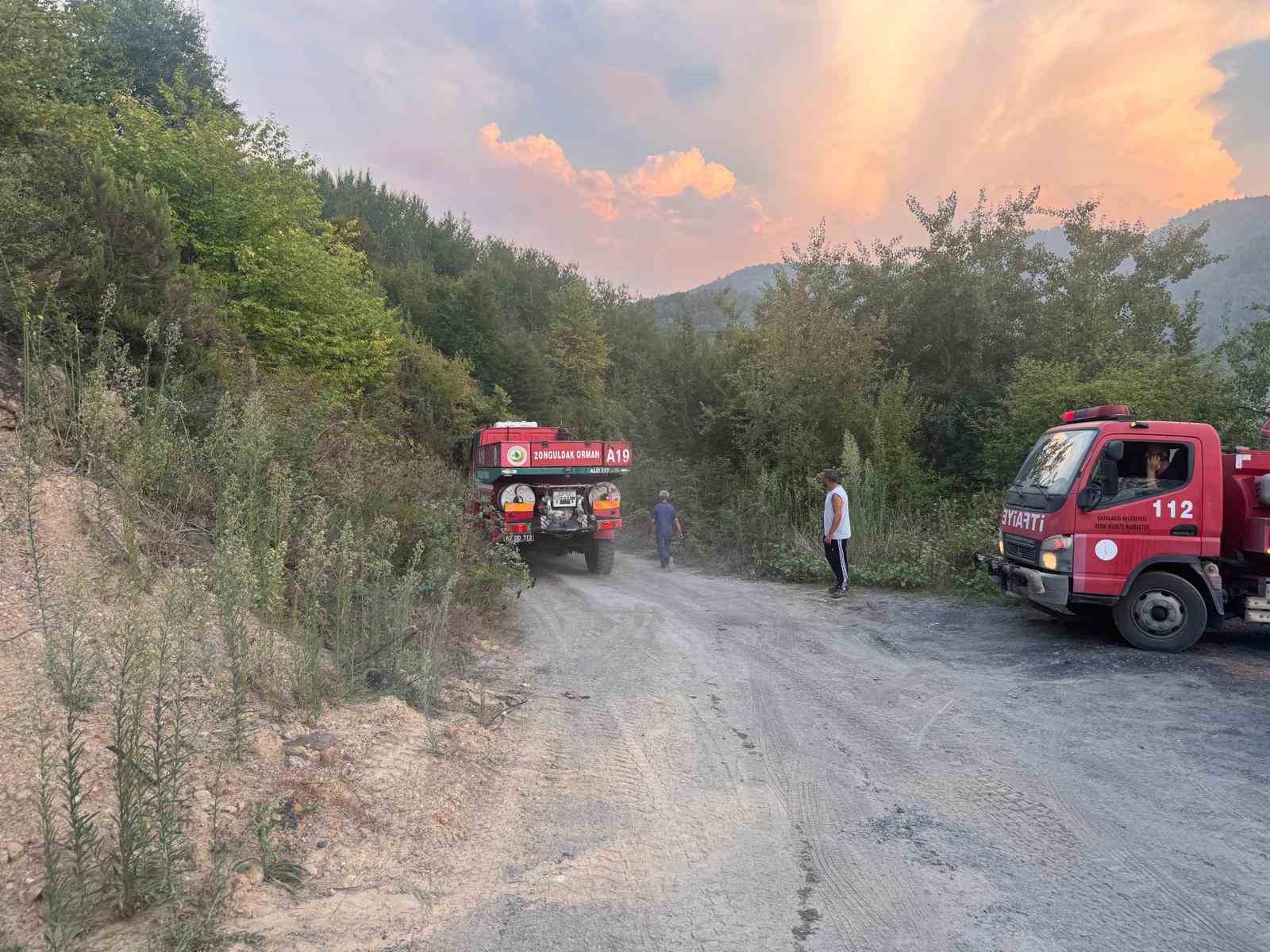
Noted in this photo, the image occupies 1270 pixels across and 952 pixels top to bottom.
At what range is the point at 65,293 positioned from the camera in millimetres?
7961

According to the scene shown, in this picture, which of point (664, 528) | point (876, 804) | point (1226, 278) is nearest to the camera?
point (876, 804)

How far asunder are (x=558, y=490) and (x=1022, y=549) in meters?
7.53

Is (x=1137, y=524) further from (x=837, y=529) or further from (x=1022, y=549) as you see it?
(x=837, y=529)

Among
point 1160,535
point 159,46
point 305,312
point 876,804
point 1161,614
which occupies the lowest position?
point 876,804

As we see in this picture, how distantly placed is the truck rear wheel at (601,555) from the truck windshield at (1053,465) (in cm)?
705

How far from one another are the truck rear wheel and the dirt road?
20.1 ft

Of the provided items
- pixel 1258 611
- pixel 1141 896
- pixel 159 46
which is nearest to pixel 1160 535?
pixel 1258 611

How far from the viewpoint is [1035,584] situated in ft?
27.8

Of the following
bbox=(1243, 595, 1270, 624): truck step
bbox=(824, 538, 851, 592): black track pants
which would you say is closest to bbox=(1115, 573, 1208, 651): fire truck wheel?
bbox=(1243, 595, 1270, 624): truck step

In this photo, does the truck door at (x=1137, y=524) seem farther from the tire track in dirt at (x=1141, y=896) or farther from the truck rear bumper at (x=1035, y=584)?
the tire track in dirt at (x=1141, y=896)

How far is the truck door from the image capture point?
8172mm

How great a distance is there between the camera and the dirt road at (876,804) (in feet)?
10.5

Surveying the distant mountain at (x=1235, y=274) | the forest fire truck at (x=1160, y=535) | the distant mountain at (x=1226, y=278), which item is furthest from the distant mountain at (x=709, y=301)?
the distant mountain at (x=1235, y=274)

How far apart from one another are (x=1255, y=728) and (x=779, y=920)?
15.1ft
